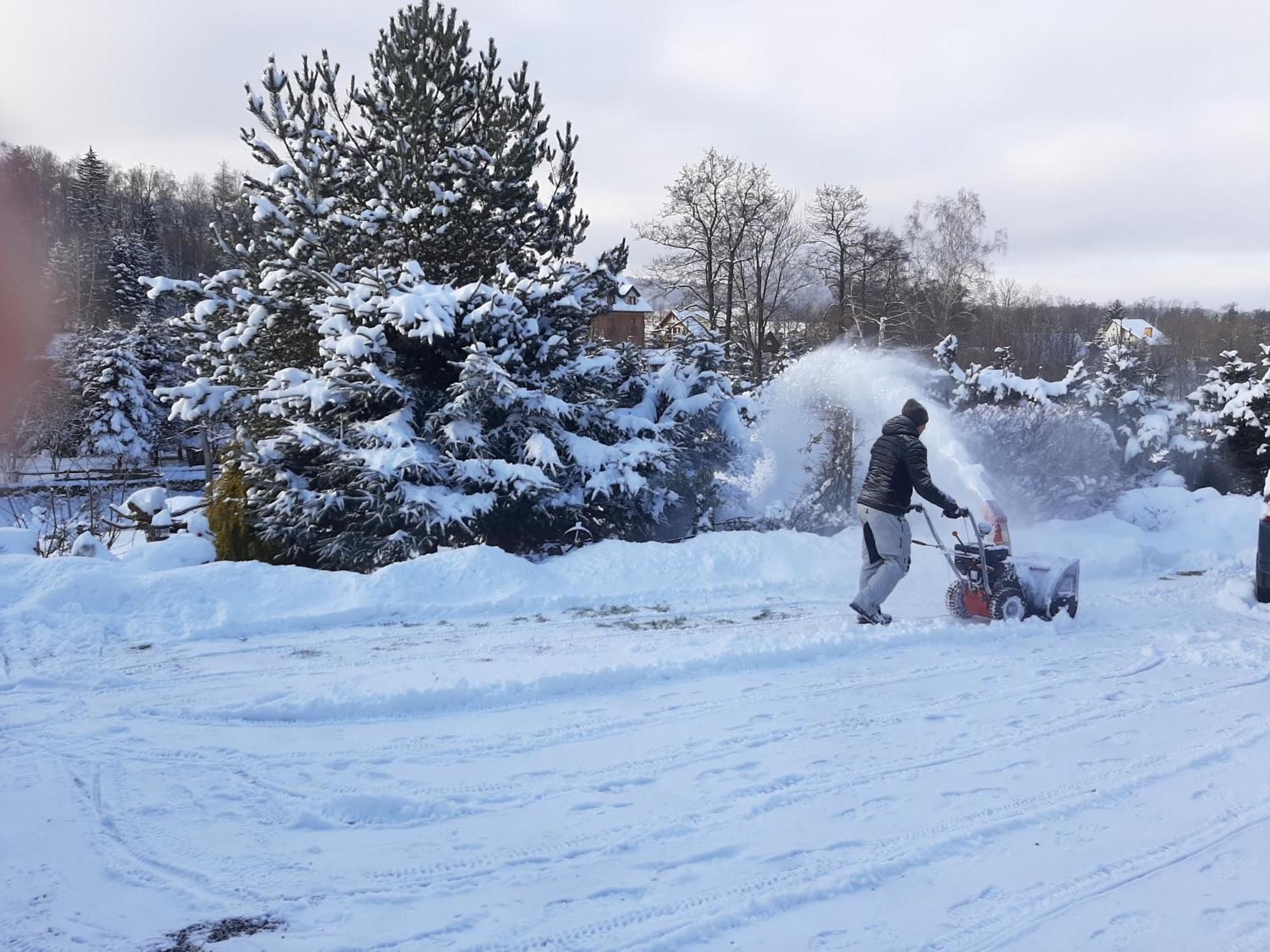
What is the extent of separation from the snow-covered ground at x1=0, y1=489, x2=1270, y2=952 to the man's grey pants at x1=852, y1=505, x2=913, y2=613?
1.05 feet

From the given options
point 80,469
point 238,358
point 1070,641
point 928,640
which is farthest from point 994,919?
point 80,469

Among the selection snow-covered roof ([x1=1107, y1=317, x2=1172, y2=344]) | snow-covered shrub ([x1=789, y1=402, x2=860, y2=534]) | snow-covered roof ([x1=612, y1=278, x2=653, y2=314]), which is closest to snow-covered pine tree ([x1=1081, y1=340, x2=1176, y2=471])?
snow-covered shrub ([x1=789, y1=402, x2=860, y2=534])

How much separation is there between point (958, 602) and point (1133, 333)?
2208cm

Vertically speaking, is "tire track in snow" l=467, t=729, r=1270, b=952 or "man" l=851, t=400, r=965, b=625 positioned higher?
"man" l=851, t=400, r=965, b=625

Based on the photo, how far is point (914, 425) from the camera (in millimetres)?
7508

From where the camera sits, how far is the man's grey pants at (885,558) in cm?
725

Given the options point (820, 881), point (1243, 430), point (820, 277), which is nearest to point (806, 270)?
point (820, 277)

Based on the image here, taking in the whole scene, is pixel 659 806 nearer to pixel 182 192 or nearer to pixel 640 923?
pixel 640 923

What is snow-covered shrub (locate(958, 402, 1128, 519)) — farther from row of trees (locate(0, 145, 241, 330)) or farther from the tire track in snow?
row of trees (locate(0, 145, 241, 330))

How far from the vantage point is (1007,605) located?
7445mm

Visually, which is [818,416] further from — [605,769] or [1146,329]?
[1146,329]

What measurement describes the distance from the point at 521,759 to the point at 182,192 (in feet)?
13.4

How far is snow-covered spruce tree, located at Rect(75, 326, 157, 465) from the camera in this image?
3461mm

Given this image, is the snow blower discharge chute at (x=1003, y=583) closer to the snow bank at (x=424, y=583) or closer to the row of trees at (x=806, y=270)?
the snow bank at (x=424, y=583)
